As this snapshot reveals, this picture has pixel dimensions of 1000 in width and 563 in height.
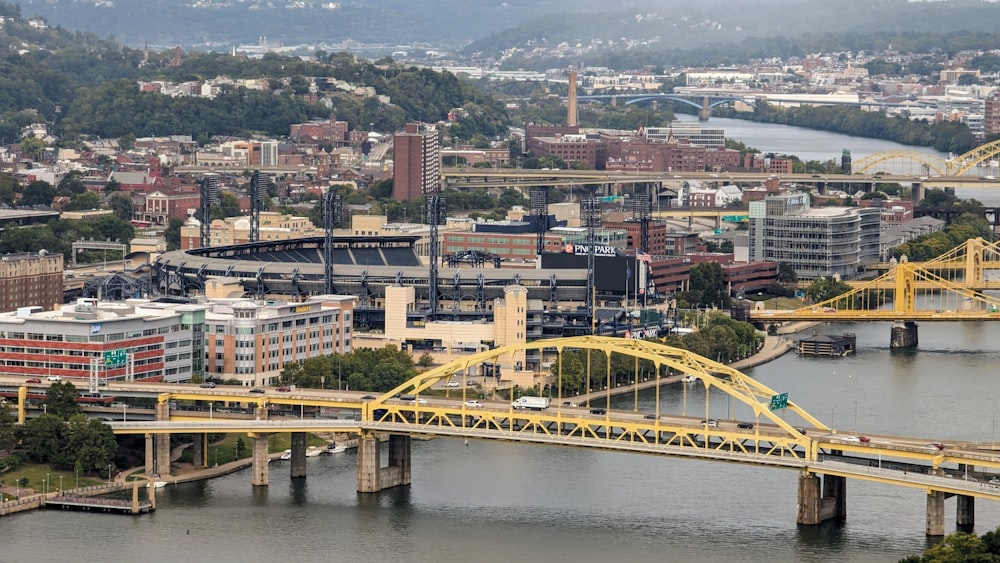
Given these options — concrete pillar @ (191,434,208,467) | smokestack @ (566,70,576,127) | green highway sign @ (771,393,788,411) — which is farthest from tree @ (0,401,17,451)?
smokestack @ (566,70,576,127)

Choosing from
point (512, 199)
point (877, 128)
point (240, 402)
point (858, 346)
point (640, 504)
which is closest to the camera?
point (640, 504)

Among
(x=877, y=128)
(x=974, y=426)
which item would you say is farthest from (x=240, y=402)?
(x=877, y=128)

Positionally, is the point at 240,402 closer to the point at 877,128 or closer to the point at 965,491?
the point at 965,491

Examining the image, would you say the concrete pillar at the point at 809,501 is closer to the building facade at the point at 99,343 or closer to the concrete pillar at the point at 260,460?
the concrete pillar at the point at 260,460

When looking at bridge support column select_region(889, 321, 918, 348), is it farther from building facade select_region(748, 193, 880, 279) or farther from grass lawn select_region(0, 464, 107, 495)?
grass lawn select_region(0, 464, 107, 495)

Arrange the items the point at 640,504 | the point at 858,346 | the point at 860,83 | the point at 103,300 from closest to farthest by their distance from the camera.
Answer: the point at 640,504 < the point at 103,300 < the point at 858,346 < the point at 860,83

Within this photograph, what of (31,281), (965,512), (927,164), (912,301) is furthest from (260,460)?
(927,164)

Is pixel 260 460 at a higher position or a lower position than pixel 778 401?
lower

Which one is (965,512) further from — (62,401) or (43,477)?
(62,401)
